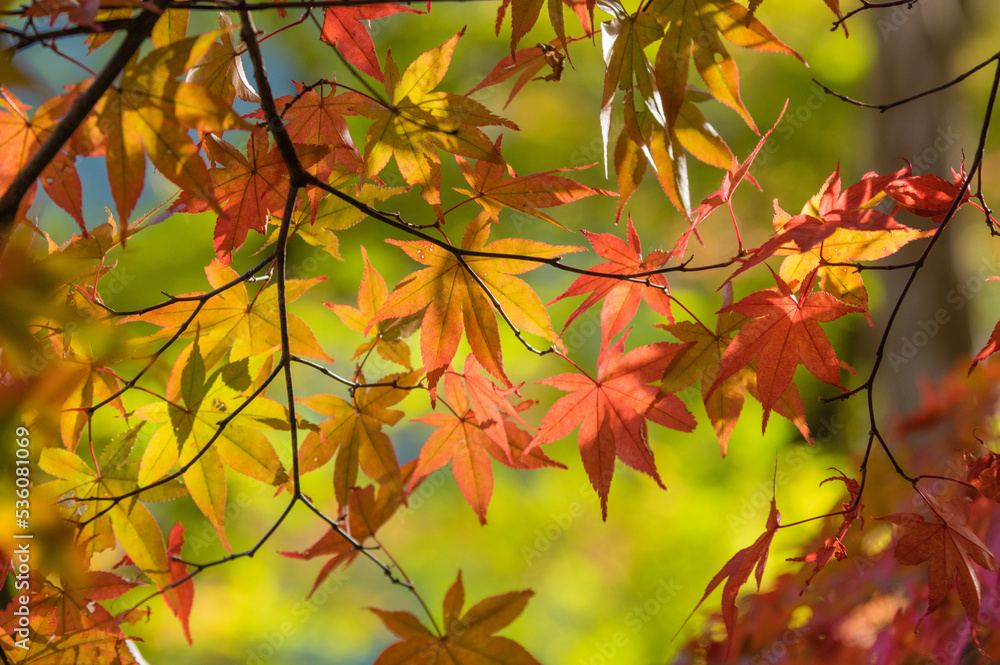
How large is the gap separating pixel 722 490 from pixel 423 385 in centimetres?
381

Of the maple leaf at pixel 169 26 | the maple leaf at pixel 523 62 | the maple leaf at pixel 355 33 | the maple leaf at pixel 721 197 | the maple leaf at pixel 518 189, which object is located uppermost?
the maple leaf at pixel 169 26

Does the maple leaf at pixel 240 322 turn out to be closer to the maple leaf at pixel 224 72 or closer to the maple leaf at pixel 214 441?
the maple leaf at pixel 214 441

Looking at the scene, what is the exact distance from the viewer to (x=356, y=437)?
0.76 metres

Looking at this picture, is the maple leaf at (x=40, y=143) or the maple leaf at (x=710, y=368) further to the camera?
the maple leaf at (x=710, y=368)

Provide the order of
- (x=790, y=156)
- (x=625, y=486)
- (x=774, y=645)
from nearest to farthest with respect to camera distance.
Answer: (x=774, y=645), (x=625, y=486), (x=790, y=156)

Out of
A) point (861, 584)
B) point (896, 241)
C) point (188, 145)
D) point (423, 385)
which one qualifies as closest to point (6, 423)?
point (188, 145)

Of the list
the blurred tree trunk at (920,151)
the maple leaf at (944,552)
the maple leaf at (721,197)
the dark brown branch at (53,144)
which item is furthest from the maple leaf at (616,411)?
the blurred tree trunk at (920,151)

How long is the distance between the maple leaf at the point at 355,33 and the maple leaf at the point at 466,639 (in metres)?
0.58

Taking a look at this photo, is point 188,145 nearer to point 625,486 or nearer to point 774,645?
point 774,645

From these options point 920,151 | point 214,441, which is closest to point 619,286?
point 214,441

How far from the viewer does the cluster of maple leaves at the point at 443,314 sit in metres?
0.55

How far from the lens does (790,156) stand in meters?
6.07

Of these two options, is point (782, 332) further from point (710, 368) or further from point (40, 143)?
point (40, 143)

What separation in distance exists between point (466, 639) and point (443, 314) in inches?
14.4
